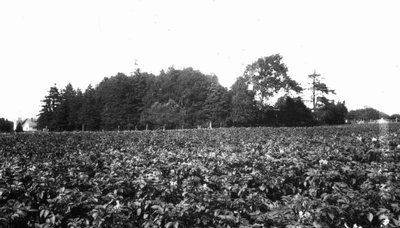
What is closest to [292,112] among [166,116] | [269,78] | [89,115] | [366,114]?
[269,78]

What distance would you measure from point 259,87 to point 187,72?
23.2 m

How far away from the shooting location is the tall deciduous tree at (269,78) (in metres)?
52.2

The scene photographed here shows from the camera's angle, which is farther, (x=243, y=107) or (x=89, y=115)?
(x=89, y=115)

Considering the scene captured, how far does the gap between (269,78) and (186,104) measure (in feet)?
65.4

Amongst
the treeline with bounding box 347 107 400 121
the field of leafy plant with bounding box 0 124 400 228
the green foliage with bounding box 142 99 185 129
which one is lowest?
the field of leafy plant with bounding box 0 124 400 228

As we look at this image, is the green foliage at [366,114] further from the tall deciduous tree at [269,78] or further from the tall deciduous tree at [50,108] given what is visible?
the tall deciduous tree at [50,108]

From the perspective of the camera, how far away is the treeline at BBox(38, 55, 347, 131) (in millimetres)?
51969

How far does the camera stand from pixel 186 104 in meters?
65.5

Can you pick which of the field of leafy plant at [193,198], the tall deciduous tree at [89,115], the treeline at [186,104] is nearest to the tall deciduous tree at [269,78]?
the treeline at [186,104]

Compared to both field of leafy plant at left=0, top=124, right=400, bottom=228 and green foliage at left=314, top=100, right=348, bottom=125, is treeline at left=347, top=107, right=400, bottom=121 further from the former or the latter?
field of leafy plant at left=0, top=124, right=400, bottom=228

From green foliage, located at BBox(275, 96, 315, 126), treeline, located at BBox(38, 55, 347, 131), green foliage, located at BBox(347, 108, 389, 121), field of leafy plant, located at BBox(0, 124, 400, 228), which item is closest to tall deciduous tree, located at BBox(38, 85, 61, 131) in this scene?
treeline, located at BBox(38, 55, 347, 131)

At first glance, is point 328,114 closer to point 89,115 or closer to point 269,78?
point 269,78

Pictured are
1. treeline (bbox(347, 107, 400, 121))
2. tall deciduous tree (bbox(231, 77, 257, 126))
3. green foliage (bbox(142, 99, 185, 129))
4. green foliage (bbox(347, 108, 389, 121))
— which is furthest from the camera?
green foliage (bbox(347, 108, 389, 121))

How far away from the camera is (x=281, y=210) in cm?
351
